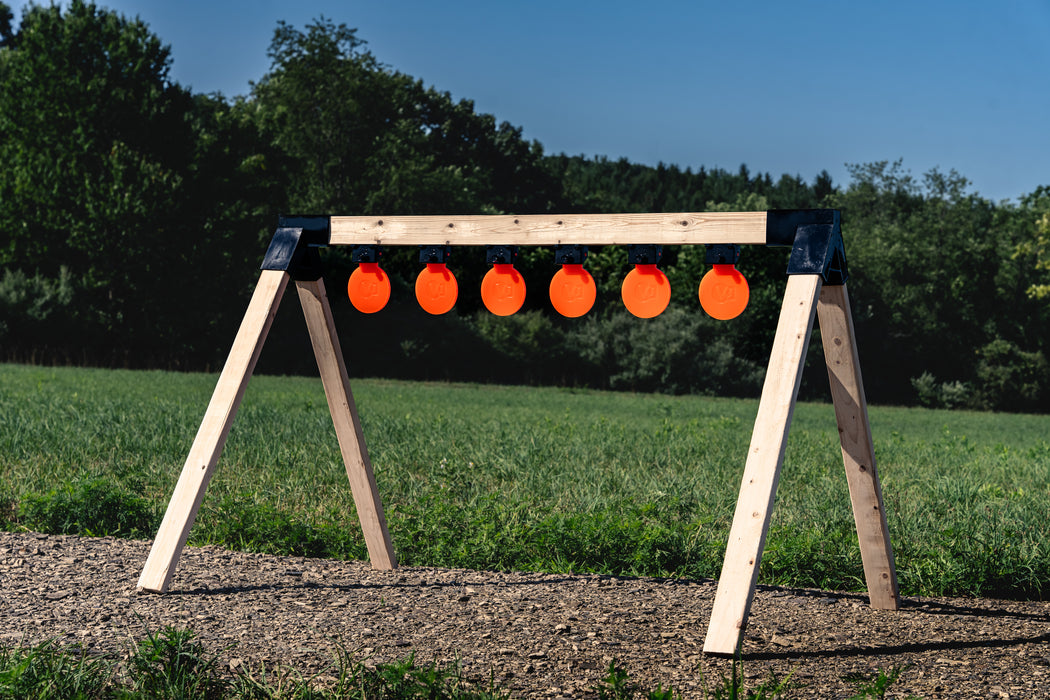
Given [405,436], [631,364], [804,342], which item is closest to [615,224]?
[804,342]

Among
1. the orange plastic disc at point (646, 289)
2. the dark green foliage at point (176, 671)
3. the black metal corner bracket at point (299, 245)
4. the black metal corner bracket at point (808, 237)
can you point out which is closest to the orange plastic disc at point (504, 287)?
the orange plastic disc at point (646, 289)

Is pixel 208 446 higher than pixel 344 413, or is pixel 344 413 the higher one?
pixel 344 413

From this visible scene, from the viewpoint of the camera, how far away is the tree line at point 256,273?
99.7 feet

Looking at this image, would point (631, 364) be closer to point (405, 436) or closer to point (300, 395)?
point (300, 395)

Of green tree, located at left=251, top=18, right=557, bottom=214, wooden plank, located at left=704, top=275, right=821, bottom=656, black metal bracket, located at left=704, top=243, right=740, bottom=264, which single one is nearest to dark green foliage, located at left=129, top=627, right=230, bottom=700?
wooden plank, located at left=704, top=275, right=821, bottom=656

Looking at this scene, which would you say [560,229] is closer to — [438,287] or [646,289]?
[646,289]

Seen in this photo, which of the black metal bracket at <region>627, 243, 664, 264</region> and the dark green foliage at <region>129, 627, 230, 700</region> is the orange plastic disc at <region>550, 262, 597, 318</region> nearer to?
the black metal bracket at <region>627, 243, 664, 264</region>

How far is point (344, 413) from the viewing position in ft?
16.7

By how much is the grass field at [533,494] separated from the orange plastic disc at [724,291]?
6.30ft

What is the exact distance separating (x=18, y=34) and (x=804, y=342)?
4500 centimetres

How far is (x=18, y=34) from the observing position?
39500 millimetres

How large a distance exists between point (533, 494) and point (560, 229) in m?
3.44

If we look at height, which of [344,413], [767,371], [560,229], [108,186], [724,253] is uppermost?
[108,186]

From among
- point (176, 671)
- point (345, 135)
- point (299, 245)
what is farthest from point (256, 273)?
point (176, 671)
